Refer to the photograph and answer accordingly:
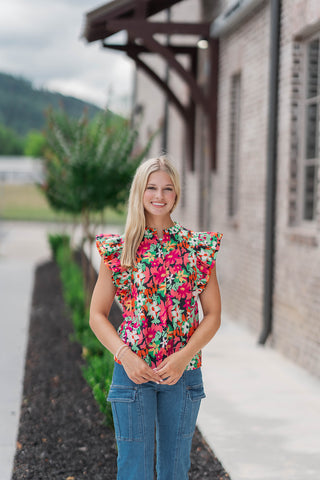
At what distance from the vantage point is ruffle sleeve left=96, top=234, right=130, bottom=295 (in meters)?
2.53

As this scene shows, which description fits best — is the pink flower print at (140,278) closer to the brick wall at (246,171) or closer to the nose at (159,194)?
the nose at (159,194)

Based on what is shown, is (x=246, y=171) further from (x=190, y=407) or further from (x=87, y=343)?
(x=190, y=407)

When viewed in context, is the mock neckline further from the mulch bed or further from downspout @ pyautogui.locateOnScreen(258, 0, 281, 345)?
downspout @ pyautogui.locateOnScreen(258, 0, 281, 345)

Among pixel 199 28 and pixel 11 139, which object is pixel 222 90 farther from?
pixel 11 139

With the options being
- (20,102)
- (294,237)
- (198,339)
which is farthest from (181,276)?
(20,102)

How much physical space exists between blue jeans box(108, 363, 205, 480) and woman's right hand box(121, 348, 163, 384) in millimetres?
66

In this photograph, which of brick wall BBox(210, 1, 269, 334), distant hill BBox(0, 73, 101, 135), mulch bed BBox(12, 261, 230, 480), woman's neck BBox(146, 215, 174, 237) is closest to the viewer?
woman's neck BBox(146, 215, 174, 237)

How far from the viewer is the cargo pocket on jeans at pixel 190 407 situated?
2541mm

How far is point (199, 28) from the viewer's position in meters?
9.21

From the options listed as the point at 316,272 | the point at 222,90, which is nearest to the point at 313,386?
the point at 316,272

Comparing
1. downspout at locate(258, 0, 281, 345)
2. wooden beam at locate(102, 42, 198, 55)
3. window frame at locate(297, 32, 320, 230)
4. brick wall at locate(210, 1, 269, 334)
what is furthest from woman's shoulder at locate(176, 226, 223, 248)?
wooden beam at locate(102, 42, 198, 55)

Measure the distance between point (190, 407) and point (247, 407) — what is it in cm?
272

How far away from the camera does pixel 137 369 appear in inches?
94.3

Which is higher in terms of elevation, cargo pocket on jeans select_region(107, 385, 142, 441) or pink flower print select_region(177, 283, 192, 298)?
pink flower print select_region(177, 283, 192, 298)
